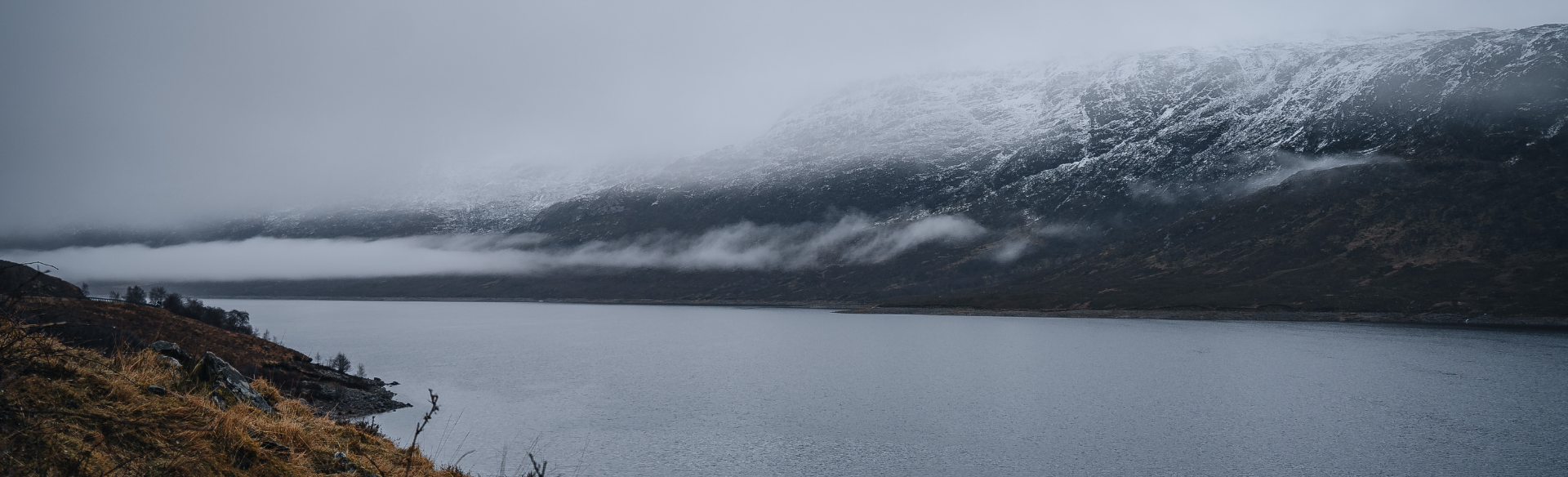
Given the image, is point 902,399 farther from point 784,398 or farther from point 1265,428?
point 1265,428

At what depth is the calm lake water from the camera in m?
32.7

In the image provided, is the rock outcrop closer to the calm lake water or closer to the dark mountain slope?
the calm lake water

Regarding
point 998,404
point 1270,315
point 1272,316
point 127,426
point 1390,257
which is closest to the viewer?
point 127,426

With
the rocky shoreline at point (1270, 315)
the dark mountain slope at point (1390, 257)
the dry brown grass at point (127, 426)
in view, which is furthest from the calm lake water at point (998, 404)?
the dark mountain slope at point (1390, 257)

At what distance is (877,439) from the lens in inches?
1481

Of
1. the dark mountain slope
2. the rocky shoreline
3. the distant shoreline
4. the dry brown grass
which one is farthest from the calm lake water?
the dark mountain slope

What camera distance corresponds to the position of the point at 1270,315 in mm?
138625

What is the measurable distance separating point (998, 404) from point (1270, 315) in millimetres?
119090

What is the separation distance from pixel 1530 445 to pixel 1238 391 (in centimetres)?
1852

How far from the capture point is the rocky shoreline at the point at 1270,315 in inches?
4488

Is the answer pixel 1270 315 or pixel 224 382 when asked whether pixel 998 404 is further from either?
pixel 1270 315

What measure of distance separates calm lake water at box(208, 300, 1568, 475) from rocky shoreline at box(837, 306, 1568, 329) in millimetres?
20656

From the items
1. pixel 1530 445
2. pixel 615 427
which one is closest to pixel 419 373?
pixel 615 427

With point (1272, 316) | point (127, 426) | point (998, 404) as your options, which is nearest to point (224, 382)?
point (127, 426)
